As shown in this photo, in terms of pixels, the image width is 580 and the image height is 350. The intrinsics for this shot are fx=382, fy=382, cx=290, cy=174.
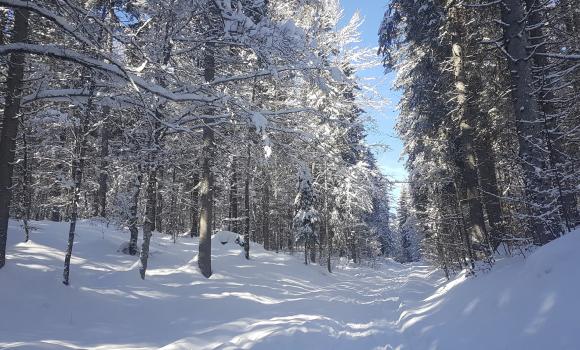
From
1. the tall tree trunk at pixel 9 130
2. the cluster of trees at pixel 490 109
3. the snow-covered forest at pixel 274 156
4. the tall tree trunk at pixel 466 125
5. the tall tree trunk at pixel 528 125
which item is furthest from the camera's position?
the tall tree trunk at pixel 466 125

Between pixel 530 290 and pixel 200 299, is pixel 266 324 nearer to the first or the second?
pixel 200 299

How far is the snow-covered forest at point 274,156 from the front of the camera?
6.04m

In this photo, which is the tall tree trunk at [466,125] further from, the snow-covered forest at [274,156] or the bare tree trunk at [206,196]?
the bare tree trunk at [206,196]

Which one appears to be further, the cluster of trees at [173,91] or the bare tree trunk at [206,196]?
the bare tree trunk at [206,196]

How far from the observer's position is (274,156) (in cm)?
969

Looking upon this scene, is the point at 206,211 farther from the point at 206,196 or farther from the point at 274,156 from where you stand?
the point at 274,156

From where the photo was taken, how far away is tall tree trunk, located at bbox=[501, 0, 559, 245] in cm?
671

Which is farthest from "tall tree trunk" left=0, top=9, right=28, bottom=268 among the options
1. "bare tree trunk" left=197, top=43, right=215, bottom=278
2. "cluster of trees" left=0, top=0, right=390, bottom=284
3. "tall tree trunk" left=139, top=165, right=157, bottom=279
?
"bare tree trunk" left=197, top=43, right=215, bottom=278

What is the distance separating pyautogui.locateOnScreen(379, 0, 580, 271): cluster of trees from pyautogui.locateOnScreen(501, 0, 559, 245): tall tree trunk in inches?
0.7

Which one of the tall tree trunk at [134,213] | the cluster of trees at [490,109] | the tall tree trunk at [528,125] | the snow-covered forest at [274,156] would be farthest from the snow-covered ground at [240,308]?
the cluster of trees at [490,109]

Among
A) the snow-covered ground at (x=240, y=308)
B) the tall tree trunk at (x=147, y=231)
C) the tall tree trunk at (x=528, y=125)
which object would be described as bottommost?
the snow-covered ground at (x=240, y=308)

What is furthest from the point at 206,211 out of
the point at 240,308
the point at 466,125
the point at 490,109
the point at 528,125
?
the point at 490,109

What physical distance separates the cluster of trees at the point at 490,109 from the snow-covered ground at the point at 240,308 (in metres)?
1.69

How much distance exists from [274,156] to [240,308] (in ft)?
14.6
